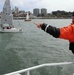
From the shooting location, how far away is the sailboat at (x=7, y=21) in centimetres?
4964

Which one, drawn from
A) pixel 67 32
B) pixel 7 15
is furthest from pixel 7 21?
pixel 67 32

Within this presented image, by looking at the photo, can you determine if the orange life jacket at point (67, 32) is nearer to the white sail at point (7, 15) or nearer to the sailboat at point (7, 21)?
the sailboat at point (7, 21)

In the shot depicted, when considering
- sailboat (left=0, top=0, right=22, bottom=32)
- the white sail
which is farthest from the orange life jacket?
the white sail

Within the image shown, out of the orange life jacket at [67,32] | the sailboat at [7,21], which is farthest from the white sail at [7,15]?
the orange life jacket at [67,32]

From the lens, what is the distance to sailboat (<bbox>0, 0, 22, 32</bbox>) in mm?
49644

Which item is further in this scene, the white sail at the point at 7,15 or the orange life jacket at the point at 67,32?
the white sail at the point at 7,15

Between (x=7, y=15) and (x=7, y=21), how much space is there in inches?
77.6

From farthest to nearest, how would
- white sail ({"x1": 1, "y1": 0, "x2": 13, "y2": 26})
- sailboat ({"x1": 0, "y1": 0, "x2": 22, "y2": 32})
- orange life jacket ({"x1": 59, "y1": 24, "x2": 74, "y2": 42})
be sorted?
white sail ({"x1": 1, "y1": 0, "x2": 13, "y2": 26})
sailboat ({"x1": 0, "y1": 0, "x2": 22, "y2": 32})
orange life jacket ({"x1": 59, "y1": 24, "x2": 74, "y2": 42})

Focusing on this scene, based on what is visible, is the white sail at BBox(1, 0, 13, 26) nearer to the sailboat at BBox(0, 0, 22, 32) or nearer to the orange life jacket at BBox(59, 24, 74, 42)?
the sailboat at BBox(0, 0, 22, 32)

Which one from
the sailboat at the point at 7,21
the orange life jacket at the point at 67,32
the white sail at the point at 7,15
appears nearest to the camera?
the orange life jacket at the point at 67,32

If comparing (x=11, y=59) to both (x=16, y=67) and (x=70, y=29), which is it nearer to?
(x=16, y=67)

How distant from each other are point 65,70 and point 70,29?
1235 cm

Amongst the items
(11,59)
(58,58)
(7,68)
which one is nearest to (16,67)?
(7,68)

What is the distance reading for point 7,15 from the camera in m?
53.4
